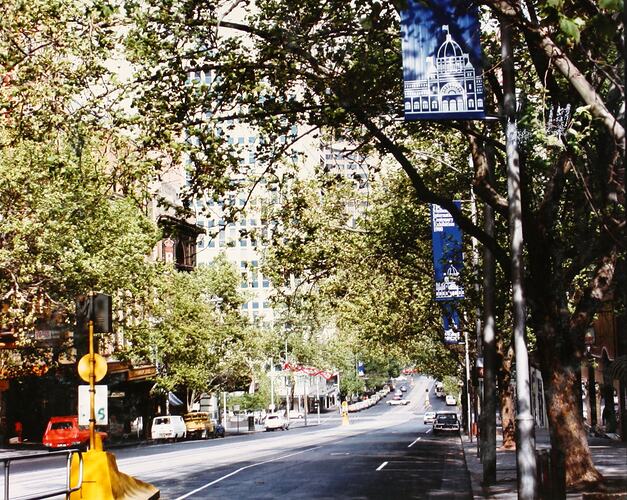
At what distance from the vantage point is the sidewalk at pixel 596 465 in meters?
15.9

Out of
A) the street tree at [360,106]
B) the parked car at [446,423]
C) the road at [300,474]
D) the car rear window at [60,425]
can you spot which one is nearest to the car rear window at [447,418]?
the parked car at [446,423]

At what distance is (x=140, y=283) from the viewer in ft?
→ 149

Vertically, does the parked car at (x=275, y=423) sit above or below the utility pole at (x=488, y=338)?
below

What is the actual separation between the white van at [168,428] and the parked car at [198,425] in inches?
111

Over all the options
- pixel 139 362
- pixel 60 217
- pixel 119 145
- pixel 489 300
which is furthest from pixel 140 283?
pixel 119 145

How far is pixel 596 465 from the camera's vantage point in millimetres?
25125

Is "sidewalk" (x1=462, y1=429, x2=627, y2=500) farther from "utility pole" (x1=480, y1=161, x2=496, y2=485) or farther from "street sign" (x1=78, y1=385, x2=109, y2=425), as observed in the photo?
"street sign" (x1=78, y1=385, x2=109, y2=425)

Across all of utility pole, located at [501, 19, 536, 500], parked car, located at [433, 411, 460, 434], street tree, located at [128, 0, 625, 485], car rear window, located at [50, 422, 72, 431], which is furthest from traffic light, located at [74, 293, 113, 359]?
parked car, located at [433, 411, 460, 434]

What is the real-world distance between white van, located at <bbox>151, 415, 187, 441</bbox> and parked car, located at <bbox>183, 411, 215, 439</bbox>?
2.83 metres

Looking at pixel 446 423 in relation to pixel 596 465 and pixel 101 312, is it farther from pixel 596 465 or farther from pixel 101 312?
pixel 101 312

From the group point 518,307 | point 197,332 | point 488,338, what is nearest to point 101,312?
point 518,307

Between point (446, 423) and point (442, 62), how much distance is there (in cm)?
5127

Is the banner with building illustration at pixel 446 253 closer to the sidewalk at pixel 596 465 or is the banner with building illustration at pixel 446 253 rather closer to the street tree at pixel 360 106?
the sidewalk at pixel 596 465

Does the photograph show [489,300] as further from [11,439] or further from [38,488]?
[11,439]
